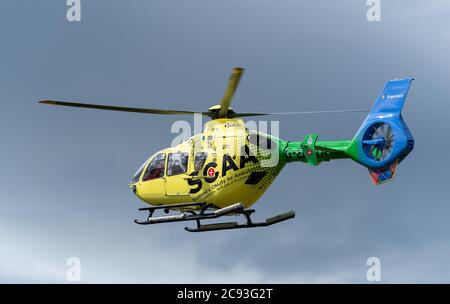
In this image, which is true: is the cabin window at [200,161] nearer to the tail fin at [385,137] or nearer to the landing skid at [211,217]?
the landing skid at [211,217]

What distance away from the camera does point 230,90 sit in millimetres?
35531

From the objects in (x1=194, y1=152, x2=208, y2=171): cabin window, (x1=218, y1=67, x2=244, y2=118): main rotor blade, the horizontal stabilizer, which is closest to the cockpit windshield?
(x1=194, y1=152, x2=208, y2=171): cabin window

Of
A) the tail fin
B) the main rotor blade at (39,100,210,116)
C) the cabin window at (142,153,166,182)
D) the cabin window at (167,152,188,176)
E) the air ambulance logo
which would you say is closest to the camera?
the tail fin

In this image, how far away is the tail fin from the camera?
34.3m

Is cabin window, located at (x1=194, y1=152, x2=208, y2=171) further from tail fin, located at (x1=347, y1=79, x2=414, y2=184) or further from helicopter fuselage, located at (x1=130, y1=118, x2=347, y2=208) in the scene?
tail fin, located at (x1=347, y1=79, x2=414, y2=184)

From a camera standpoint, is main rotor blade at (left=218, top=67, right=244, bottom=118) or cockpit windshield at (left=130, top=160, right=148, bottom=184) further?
cockpit windshield at (left=130, top=160, right=148, bottom=184)

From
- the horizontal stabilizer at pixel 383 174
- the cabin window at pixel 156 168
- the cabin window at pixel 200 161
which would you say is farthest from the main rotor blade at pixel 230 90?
the horizontal stabilizer at pixel 383 174

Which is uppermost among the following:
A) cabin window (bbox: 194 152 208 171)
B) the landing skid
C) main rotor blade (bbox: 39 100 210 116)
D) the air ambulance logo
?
main rotor blade (bbox: 39 100 210 116)

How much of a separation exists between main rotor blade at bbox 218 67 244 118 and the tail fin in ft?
12.3

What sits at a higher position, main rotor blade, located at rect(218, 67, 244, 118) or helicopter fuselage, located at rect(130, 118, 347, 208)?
main rotor blade, located at rect(218, 67, 244, 118)

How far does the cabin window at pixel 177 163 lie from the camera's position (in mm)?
37406

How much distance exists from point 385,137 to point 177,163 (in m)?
6.64

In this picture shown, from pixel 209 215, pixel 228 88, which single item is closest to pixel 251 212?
pixel 209 215

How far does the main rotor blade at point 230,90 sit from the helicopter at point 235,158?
0.02m
